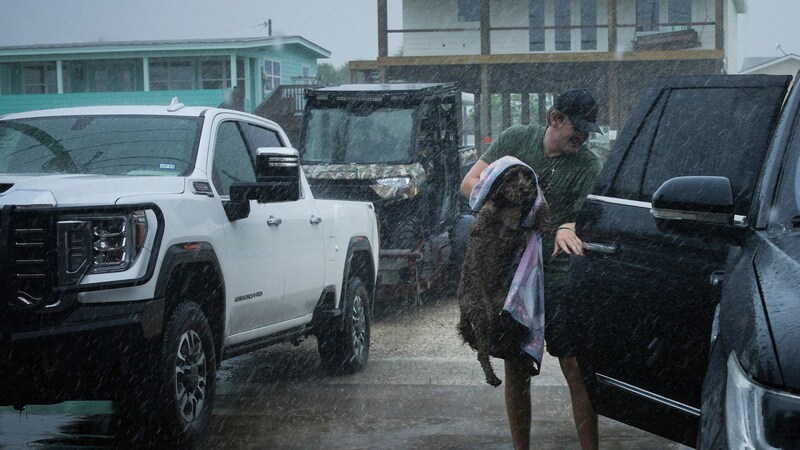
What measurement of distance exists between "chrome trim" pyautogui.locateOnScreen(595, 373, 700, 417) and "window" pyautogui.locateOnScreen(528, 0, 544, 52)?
95.9 ft

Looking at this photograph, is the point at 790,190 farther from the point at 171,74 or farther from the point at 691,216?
the point at 171,74

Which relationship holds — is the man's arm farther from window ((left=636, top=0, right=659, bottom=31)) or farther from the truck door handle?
window ((left=636, top=0, right=659, bottom=31))

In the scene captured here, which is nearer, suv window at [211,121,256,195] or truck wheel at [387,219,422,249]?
suv window at [211,121,256,195]

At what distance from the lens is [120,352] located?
A: 5590mm

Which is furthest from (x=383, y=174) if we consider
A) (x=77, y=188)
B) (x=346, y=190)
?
(x=77, y=188)

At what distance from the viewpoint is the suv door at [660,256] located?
15.0 ft

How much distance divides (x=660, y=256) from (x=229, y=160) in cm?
361

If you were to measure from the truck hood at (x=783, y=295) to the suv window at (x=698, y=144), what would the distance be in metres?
1.36

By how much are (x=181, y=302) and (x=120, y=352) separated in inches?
30.2

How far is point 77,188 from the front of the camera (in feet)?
19.5

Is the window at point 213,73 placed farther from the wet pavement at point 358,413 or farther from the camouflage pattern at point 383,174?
the wet pavement at point 358,413

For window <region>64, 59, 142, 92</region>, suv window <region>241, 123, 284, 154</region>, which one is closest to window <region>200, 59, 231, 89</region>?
window <region>64, 59, 142, 92</region>

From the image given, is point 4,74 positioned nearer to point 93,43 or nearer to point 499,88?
point 93,43

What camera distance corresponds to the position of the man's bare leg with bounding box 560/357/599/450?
17.7ft
